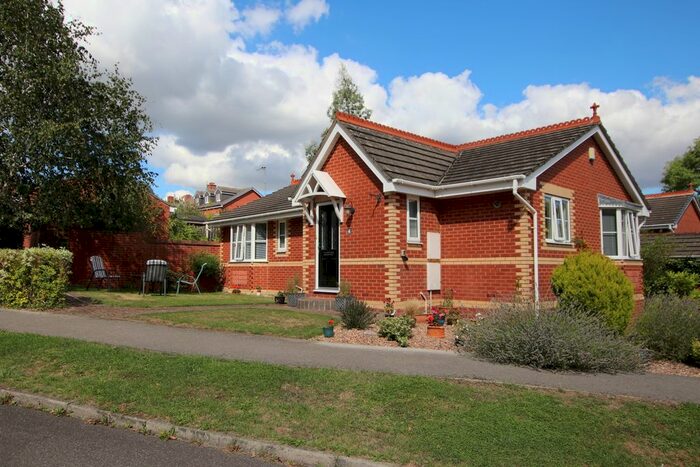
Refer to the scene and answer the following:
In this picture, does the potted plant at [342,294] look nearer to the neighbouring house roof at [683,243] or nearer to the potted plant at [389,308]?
the potted plant at [389,308]

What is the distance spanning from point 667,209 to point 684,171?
20.0 m

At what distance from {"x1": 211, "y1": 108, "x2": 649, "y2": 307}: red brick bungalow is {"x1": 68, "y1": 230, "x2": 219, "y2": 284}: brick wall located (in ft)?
27.4

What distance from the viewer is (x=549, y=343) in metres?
8.50

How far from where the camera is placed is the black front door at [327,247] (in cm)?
1617

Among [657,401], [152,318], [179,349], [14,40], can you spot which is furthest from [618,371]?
[14,40]

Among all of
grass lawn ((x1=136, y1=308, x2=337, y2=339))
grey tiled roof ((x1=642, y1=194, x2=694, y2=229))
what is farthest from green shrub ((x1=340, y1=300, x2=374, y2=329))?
grey tiled roof ((x1=642, y1=194, x2=694, y2=229))

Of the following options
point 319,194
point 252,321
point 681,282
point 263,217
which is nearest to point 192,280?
point 263,217

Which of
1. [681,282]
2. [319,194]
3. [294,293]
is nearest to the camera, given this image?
[319,194]

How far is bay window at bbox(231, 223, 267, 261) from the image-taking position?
2217 cm

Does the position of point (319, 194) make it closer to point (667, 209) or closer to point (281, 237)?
point (281, 237)

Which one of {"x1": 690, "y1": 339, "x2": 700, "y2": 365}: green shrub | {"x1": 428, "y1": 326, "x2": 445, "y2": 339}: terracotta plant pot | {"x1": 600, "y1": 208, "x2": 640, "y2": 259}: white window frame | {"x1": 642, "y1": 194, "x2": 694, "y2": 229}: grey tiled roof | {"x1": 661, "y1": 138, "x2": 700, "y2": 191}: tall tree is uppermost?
{"x1": 661, "y1": 138, "x2": 700, "y2": 191}: tall tree

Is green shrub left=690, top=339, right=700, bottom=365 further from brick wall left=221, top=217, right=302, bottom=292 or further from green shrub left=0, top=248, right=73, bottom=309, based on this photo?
green shrub left=0, top=248, right=73, bottom=309

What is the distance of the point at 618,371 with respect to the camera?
8500 millimetres

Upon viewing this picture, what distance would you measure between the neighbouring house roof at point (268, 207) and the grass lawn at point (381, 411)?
490 inches
